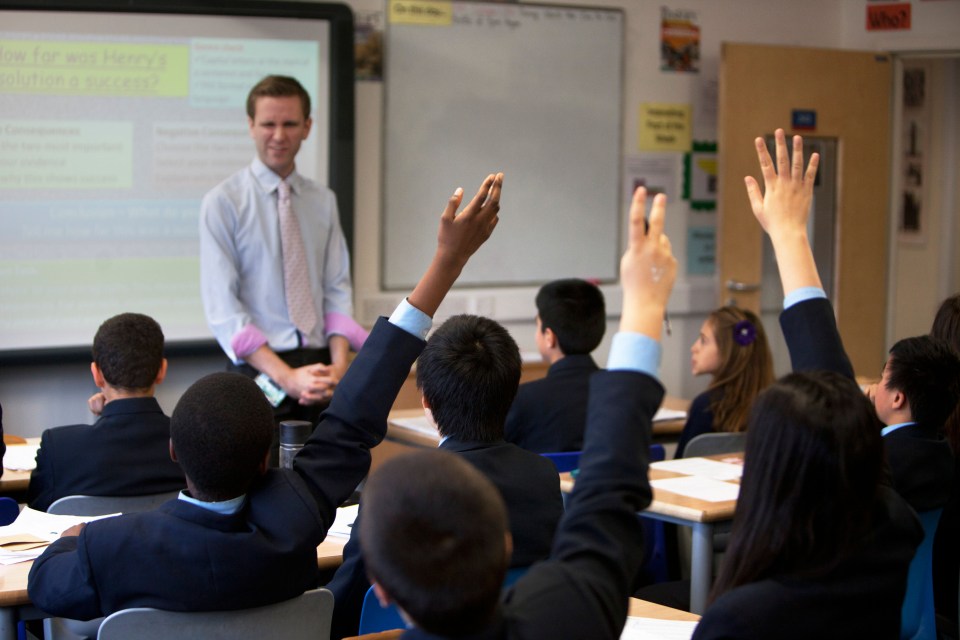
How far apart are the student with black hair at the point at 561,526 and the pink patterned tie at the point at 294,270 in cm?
255

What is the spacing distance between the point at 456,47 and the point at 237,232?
190cm

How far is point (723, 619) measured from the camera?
1.37 metres

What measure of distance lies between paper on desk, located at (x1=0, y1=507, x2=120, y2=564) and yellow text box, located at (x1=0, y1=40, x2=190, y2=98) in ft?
7.71

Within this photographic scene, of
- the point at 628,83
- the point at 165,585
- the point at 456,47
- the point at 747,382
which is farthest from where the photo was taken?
the point at 628,83

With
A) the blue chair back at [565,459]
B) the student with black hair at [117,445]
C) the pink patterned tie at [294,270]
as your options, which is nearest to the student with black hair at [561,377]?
the blue chair back at [565,459]

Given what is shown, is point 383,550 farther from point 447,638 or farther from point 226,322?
point 226,322

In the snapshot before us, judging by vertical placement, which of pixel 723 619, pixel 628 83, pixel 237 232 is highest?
pixel 628 83

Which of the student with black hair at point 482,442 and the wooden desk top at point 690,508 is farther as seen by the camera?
the wooden desk top at point 690,508

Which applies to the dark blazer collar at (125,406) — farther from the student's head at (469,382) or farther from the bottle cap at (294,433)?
the student's head at (469,382)

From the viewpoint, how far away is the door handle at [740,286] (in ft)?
18.4

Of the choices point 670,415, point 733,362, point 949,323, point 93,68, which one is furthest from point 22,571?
point 93,68

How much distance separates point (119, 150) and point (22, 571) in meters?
2.72

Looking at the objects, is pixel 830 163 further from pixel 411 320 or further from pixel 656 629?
pixel 411 320

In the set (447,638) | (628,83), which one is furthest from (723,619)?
(628,83)
